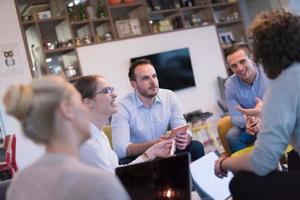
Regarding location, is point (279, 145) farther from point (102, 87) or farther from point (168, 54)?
point (168, 54)

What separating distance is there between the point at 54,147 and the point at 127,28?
16.9 feet

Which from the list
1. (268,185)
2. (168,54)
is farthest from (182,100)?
(268,185)

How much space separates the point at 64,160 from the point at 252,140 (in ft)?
8.20

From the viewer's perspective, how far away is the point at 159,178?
71.6 inches

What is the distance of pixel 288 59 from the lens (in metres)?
1.56

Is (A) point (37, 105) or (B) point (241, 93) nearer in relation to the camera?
(A) point (37, 105)

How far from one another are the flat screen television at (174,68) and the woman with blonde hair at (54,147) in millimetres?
5037

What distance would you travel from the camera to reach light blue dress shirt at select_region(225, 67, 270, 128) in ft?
10.8

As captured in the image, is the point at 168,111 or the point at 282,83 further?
the point at 168,111

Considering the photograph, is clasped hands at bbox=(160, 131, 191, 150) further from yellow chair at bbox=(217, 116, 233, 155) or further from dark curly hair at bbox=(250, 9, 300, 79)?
dark curly hair at bbox=(250, 9, 300, 79)

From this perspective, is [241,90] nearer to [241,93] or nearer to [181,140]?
[241,93]

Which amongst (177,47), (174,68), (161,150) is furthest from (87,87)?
(177,47)

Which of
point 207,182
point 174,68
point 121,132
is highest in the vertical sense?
point 174,68

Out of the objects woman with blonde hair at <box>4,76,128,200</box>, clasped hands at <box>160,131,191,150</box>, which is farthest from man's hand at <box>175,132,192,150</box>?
woman with blonde hair at <box>4,76,128,200</box>
